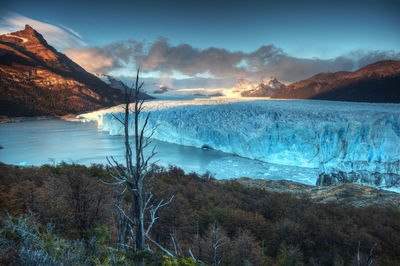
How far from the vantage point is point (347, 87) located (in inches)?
983

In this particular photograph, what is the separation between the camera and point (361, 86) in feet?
76.7

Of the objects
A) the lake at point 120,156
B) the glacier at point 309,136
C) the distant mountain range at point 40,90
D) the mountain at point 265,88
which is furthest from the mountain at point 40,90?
the mountain at point 265,88

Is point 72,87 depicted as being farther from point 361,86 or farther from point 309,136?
point 361,86

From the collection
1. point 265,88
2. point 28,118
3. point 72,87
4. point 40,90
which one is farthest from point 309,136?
point 72,87

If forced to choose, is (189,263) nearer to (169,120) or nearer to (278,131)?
(278,131)

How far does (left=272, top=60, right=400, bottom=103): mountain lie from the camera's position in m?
20.4

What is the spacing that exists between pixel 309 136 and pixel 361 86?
16.7 m

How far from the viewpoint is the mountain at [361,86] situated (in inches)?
802

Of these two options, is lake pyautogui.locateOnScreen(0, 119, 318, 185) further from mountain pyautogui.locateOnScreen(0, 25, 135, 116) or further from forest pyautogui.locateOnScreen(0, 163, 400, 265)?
mountain pyautogui.locateOnScreen(0, 25, 135, 116)

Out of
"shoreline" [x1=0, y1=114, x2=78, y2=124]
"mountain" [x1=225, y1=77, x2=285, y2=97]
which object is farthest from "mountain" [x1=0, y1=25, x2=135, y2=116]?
"mountain" [x1=225, y1=77, x2=285, y2=97]

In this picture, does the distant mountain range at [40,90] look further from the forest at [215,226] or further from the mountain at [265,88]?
the mountain at [265,88]

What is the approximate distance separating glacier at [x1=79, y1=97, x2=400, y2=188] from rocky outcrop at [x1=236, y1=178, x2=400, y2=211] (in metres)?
2.22

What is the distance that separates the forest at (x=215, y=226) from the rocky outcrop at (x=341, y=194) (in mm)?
1040

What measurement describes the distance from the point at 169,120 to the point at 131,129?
18.4ft
